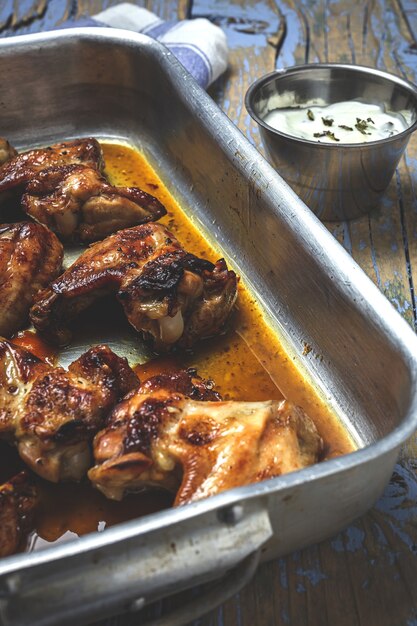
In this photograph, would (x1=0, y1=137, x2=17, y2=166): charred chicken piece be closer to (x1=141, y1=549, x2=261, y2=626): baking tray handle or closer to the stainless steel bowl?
the stainless steel bowl

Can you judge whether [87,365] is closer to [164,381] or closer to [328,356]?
[164,381]

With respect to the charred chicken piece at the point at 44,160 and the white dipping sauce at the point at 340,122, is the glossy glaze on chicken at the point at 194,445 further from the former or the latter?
the white dipping sauce at the point at 340,122

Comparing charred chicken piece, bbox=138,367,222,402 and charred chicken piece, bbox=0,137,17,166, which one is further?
charred chicken piece, bbox=0,137,17,166

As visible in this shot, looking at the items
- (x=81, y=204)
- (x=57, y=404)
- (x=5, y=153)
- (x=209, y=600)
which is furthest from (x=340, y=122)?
(x=209, y=600)

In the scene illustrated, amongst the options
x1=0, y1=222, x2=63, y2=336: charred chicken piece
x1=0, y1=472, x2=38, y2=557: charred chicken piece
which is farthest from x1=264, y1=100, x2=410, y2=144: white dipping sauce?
x1=0, y1=472, x2=38, y2=557: charred chicken piece

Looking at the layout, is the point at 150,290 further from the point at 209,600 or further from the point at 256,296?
the point at 209,600
